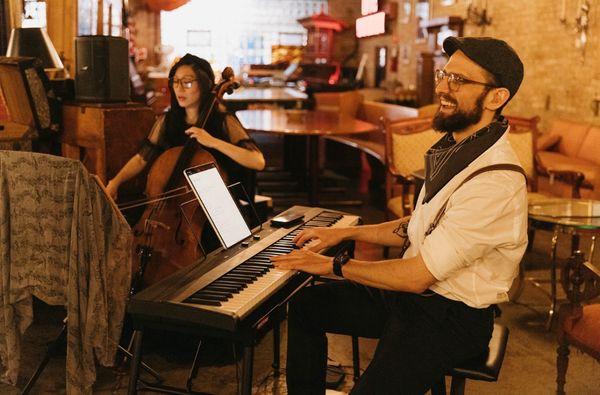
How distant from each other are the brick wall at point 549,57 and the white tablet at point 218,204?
265 inches

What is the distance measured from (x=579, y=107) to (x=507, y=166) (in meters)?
7.28

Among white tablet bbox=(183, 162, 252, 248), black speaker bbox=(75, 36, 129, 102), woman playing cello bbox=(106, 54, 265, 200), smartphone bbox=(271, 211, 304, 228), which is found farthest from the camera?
black speaker bbox=(75, 36, 129, 102)

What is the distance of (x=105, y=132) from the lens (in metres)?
4.03

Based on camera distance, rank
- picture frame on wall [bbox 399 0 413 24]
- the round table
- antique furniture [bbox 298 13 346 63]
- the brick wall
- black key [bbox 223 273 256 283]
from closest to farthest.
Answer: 1. black key [bbox 223 273 256 283]
2. the round table
3. the brick wall
4. picture frame on wall [bbox 399 0 413 24]
5. antique furniture [bbox 298 13 346 63]

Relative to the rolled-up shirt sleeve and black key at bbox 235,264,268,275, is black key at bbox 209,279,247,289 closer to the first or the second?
black key at bbox 235,264,268,275

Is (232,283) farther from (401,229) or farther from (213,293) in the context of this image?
(401,229)

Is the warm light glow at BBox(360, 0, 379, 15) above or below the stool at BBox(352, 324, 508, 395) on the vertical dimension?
above

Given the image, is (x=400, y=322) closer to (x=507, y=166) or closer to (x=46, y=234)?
(x=507, y=166)

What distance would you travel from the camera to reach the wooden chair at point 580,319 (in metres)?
2.83

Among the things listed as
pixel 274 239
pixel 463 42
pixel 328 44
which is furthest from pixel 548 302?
pixel 328 44

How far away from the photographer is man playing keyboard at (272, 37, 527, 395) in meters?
2.13

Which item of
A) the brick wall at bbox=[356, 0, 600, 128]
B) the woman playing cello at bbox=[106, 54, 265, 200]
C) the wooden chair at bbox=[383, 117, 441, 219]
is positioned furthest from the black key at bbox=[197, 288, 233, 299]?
the brick wall at bbox=[356, 0, 600, 128]

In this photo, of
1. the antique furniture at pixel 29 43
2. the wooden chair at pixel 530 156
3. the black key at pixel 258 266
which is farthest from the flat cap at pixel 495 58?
the wooden chair at pixel 530 156

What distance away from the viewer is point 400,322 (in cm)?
229
